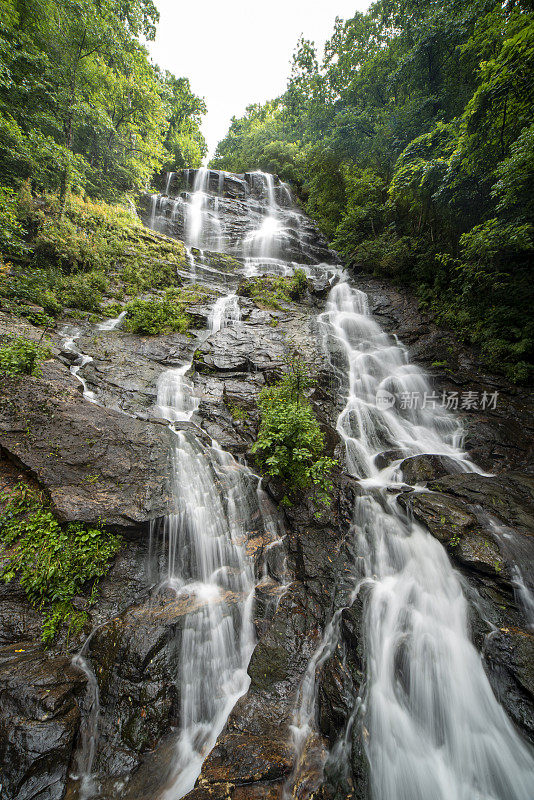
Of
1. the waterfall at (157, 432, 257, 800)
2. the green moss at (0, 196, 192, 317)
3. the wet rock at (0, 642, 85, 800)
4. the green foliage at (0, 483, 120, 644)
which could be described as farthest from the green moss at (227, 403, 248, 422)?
the green moss at (0, 196, 192, 317)

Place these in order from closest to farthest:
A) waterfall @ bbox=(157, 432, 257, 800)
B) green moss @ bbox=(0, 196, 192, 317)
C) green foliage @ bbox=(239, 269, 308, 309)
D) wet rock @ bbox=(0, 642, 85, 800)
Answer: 1. wet rock @ bbox=(0, 642, 85, 800)
2. waterfall @ bbox=(157, 432, 257, 800)
3. green moss @ bbox=(0, 196, 192, 317)
4. green foliage @ bbox=(239, 269, 308, 309)

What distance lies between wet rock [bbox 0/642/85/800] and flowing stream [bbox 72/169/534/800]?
0.30 meters

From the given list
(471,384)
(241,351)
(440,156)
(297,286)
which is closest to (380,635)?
(241,351)

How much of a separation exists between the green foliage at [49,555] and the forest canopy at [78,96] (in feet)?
34.3

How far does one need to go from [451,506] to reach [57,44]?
18036 millimetres

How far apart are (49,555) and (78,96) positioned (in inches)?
596

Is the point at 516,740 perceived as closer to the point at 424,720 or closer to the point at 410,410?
the point at 424,720

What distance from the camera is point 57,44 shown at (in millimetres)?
9969

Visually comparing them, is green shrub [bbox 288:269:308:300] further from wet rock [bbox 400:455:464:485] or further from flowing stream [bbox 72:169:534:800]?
wet rock [bbox 400:455:464:485]

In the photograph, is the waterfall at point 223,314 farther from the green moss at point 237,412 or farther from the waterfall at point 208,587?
the waterfall at point 208,587

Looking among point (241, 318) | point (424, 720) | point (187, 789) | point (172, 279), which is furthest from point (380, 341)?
point (187, 789)

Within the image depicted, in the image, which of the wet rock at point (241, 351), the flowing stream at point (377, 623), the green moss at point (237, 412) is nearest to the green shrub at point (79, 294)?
the flowing stream at point (377, 623)

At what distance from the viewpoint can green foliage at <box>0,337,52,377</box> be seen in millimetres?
4963

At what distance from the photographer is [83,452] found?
4570 millimetres
